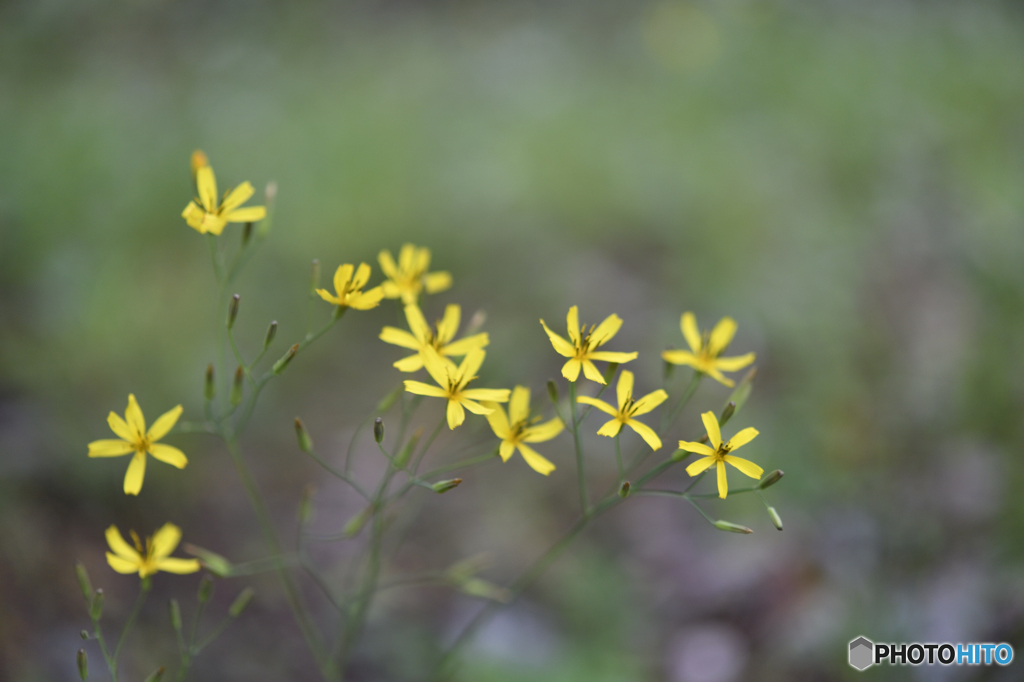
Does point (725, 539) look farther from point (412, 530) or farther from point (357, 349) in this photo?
point (357, 349)

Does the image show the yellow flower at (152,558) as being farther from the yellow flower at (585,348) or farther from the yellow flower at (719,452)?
the yellow flower at (719,452)

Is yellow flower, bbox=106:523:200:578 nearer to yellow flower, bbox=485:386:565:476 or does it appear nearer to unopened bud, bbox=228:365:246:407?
unopened bud, bbox=228:365:246:407

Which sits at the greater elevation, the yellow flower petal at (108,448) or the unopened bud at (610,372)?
the unopened bud at (610,372)

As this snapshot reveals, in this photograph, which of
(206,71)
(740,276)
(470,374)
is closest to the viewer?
(470,374)

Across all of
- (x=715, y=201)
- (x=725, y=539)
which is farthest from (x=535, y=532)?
(x=715, y=201)

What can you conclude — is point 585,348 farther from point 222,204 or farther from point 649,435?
point 222,204

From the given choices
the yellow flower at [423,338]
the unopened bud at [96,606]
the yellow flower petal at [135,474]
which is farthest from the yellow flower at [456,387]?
the unopened bud at [96,606]
